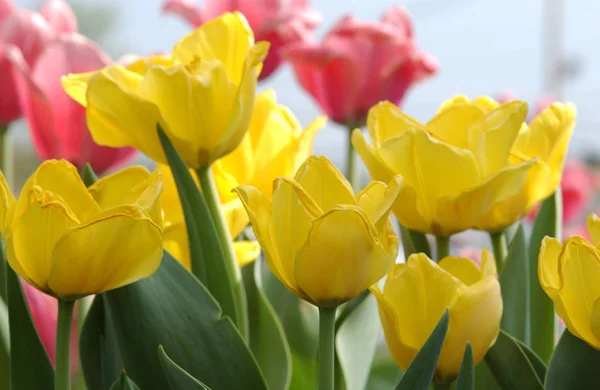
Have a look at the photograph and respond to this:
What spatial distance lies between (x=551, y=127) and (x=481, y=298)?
0.10 metres

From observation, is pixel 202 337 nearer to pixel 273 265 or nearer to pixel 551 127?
pixel 273 265

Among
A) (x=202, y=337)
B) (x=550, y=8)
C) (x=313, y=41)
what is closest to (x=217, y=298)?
(x=202, y=337)

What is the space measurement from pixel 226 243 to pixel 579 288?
0.13 meters

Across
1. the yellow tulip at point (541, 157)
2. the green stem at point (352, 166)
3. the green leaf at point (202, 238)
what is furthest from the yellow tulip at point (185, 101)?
the green stem at point (352, 166)

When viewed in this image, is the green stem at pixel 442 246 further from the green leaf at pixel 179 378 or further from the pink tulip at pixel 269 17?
the pink tulip at pixel 269 17

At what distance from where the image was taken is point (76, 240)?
0.25m

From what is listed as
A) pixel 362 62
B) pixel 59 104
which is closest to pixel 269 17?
pixel 362 62

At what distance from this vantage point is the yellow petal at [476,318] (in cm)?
28

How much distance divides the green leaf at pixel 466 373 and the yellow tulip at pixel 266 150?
0.13 metres

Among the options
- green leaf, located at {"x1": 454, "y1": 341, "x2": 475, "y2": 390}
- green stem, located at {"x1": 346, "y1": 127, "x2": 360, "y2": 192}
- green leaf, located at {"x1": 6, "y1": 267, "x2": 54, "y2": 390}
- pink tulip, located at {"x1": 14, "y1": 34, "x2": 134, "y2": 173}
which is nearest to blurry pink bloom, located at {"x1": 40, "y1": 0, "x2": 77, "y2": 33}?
pink tulip, located at {"x1": 14, "y1": 34, "x2": 134, "y2": 173}

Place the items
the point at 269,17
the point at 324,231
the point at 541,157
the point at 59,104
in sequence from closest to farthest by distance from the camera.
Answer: the point at 324,231, the point at 541,157, the point at 59,104, the point at 269,17

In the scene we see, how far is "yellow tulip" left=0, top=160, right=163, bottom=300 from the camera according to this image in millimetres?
251

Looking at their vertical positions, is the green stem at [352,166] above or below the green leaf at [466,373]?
below

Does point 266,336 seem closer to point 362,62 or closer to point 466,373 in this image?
point 466,373
